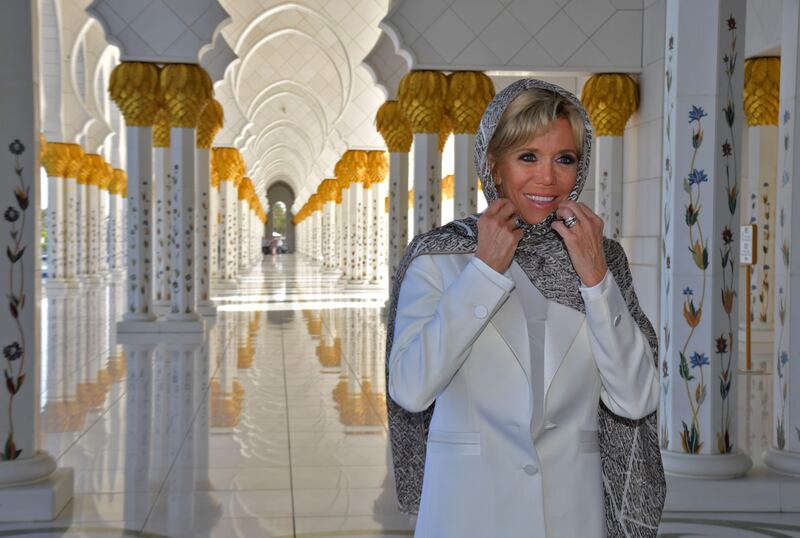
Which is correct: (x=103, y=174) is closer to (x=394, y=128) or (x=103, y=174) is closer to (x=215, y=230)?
(x=215, y=230)

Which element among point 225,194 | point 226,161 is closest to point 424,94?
point 226,161

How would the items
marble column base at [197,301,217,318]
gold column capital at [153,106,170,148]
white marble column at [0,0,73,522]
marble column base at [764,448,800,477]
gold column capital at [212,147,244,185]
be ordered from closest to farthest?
white marble column at [0,0,73,522] < marble column base at [764,448,800,477] < gold column capital at [153,106,170,148] < marble column base at [197,301,217,318] < gold column capital at [212,147,244,185]

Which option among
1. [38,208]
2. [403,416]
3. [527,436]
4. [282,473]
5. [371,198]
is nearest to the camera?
[527,436]

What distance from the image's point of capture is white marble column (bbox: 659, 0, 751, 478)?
3.65 meters

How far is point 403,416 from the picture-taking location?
1473 mm

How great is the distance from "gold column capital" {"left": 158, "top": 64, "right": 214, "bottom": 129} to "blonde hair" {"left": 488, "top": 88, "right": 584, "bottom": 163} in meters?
7.83

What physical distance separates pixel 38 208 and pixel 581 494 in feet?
9.04

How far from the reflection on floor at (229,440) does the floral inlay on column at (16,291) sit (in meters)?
0.39

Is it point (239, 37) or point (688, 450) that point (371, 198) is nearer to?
point (239, 37)

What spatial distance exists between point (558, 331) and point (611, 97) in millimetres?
6835

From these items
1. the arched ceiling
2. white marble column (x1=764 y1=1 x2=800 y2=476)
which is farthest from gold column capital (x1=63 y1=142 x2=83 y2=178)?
white marble column (x1=764 y1=1 x2=800 y2=476)

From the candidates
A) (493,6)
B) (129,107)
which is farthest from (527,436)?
(129,107)

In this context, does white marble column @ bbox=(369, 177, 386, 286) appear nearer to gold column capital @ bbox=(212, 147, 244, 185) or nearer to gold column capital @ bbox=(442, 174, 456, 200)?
gold column capital @ bbox=(212, 147, 244, 185)

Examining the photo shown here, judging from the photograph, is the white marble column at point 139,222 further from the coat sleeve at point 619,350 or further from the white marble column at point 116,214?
the white marble column at point 116,214
